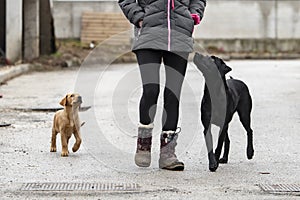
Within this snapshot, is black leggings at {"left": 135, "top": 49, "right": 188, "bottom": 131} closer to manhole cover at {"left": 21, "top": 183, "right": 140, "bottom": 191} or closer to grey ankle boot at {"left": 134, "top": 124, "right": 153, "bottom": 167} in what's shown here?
grey ankle boot at {"left": 134, "top": 124, "right": 153, "bottom": 167}

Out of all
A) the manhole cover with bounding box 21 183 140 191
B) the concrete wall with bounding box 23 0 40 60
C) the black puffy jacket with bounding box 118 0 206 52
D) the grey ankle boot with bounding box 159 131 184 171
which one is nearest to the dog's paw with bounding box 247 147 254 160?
the grey ankle boot with bounding box 159 131 184 171

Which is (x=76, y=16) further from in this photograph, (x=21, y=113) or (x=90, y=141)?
(x=90, y=141)

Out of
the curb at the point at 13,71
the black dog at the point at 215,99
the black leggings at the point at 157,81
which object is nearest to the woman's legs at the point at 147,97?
the black leggings at the point at 157,81

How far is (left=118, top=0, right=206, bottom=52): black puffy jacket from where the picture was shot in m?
5.83

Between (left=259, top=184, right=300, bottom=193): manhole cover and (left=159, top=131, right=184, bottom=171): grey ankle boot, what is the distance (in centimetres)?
77

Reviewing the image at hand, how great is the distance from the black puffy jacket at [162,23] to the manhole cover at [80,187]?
3.62 feet

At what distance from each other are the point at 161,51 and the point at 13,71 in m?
9.95

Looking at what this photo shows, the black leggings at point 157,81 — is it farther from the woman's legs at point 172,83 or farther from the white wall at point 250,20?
the white wall at point 250,20

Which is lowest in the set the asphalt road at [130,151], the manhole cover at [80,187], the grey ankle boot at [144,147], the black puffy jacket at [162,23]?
the asphalt road at [130,151]

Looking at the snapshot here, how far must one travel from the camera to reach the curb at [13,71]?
1424 centimetres

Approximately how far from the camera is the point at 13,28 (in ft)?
56.6

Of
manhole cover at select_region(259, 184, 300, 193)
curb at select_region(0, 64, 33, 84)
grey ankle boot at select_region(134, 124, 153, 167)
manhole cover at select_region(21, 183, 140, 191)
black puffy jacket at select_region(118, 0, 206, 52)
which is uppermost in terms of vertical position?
black puffy jacket at select_region(118, 0, 206, 52)

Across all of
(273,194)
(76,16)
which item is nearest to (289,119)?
(273,194)

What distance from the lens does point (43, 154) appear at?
22.0ft
